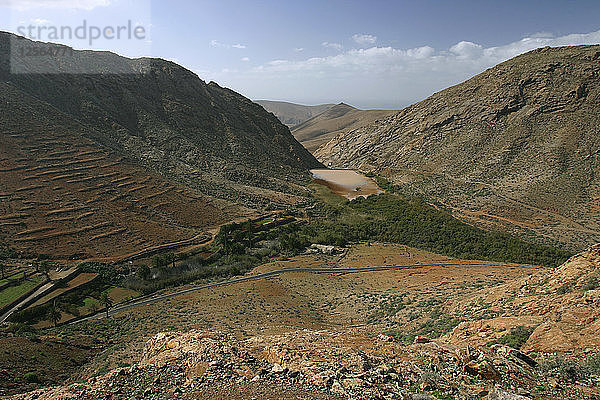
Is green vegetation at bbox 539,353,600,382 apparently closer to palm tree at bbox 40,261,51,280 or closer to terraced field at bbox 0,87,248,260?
palm tree at bbox 40,261,51,280

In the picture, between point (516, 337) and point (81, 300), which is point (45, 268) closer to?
point (81, 300)

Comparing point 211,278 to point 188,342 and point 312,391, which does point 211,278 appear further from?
point 312,391

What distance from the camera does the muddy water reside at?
5647cm

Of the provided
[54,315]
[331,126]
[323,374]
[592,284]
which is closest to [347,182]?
[54,315]

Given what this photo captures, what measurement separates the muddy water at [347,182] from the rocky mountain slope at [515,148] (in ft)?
15.4

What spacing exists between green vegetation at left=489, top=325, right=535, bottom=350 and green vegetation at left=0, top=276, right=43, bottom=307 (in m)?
23.5

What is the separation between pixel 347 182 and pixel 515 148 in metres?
26.4

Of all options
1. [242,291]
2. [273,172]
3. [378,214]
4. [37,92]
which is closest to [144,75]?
[37,92]

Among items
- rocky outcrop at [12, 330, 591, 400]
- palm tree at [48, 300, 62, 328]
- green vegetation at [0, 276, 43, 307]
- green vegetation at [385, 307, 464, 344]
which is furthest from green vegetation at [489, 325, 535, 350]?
green vegetation at [0, 276, 43, 307]

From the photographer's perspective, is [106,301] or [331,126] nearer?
[106,301]

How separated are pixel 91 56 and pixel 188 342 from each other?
61941mm

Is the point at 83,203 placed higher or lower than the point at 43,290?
higher

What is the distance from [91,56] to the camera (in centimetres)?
5731

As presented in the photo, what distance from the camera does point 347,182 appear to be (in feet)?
209
